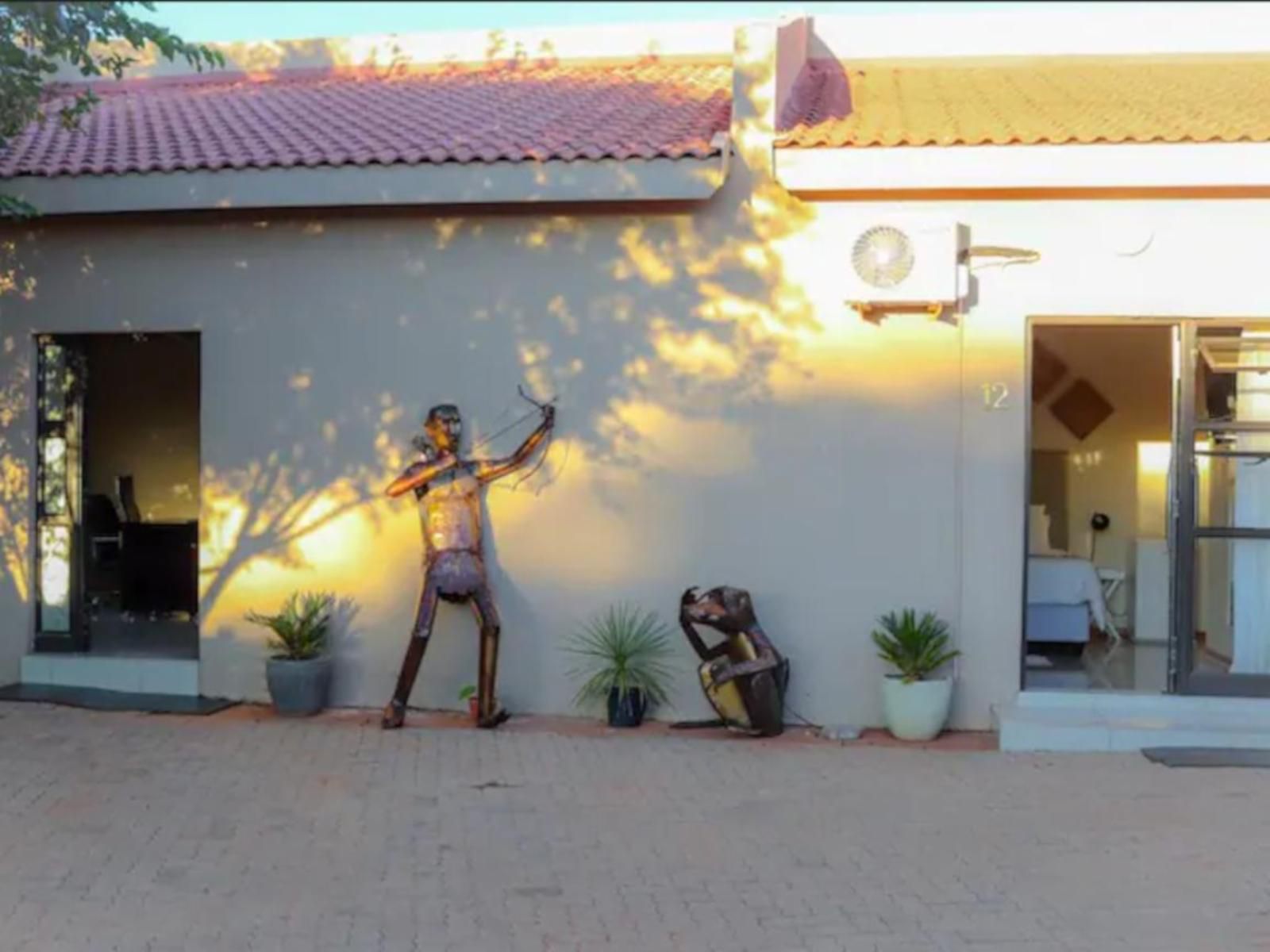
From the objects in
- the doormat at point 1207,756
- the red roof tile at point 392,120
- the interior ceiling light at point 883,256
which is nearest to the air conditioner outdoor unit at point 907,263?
the interior ceiling light at point 883,256

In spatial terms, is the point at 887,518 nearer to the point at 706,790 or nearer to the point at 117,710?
the point at 706,790

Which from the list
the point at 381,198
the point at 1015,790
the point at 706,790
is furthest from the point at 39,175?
the point at 1015,790

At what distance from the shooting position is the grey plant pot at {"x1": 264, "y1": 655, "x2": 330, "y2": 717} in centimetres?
830

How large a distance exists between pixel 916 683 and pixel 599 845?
261cm

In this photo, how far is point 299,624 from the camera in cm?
841

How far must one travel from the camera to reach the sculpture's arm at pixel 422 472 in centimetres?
830

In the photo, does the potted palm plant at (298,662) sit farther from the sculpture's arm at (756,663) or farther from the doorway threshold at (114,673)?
the sculpture's arm at (756,663)

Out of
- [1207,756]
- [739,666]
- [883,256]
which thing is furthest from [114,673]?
[1207,756]

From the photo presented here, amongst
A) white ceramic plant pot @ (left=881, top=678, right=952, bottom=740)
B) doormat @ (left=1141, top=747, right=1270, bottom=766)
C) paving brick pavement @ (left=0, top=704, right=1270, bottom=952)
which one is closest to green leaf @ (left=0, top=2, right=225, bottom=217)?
paving brick pavement @ (left=0, top=704, right=1270, bottom=952)

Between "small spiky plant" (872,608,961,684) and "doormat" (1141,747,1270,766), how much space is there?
4.01 feet

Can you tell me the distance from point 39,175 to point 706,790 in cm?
557

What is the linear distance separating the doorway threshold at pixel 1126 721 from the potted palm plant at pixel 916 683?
1.27ft

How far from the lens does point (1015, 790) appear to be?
22.6ft

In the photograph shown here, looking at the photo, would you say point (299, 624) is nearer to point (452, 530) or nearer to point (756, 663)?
point (452, 530)
